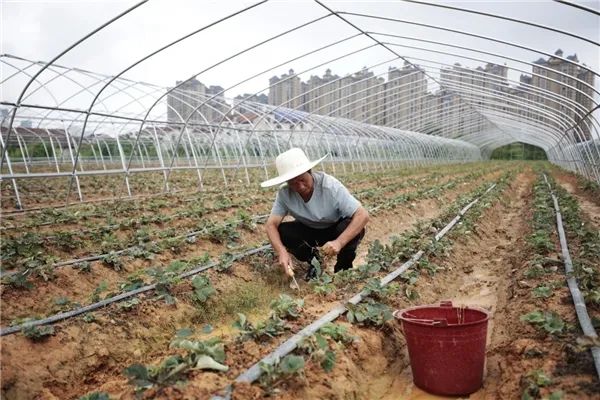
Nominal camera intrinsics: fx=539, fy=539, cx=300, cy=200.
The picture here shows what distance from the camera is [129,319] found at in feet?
13.9

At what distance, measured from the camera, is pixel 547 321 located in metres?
3.43

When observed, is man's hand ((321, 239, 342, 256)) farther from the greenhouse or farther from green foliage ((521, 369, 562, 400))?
green foliage ((521, 369, 562, 400))

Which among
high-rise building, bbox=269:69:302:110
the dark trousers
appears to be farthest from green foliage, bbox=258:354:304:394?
high-rise building, bbox=269:69:302:110

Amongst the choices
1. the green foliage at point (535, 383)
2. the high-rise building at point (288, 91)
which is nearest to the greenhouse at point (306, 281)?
the green foliage at point (535, 383)

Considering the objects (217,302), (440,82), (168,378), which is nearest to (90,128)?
(440,82)

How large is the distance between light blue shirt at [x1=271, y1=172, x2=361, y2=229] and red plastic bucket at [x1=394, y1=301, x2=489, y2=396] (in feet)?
6.70

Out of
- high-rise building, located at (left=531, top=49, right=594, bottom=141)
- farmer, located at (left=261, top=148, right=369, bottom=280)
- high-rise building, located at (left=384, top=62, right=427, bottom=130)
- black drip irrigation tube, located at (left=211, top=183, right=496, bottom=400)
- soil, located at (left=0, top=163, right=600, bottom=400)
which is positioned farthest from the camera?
high-rise building, located at (left=384, top=62, right=427, bottom=130)

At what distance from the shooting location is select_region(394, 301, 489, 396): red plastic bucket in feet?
9.98

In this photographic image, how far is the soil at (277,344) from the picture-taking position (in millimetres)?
2887

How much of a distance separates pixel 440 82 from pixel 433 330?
15.0 meters

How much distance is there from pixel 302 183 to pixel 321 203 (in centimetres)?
43

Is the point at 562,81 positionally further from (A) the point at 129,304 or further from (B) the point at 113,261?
(A) the point at 129,304

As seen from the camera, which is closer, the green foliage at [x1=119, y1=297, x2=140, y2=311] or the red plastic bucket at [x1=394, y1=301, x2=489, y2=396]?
the red plastic bucket at [x1=394, y1=301, x2=489, y2=396]

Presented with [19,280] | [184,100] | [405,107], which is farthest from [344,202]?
[405,107]
